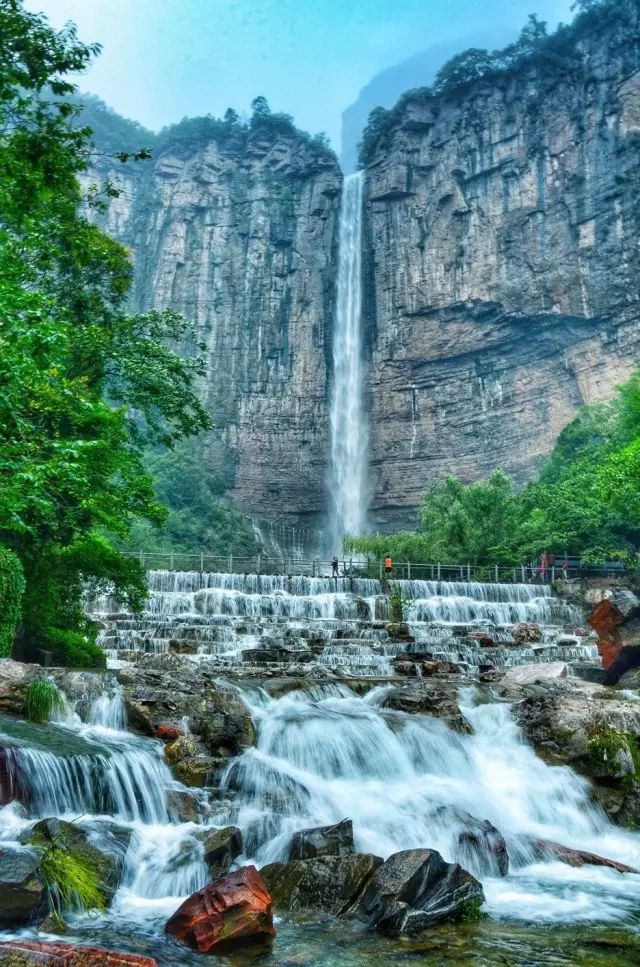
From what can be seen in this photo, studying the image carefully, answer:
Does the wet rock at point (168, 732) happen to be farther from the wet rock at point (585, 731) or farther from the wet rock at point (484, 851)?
the wet rock at point (585, 731)

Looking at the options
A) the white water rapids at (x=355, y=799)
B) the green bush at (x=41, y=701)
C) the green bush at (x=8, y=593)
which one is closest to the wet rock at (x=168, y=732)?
the white water rapids at (x=355, y=799)

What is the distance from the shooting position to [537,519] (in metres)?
36.4

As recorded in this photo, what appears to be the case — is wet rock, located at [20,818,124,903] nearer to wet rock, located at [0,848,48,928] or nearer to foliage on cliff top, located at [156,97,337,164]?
wet rock, located at [0,848,48,928]

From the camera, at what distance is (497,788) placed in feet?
32.7

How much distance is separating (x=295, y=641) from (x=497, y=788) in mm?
11900

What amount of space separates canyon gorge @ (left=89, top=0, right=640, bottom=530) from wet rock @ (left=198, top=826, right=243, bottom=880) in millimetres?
45078

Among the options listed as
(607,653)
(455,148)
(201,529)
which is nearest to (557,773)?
(607,653)

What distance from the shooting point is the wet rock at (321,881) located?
19.8ft

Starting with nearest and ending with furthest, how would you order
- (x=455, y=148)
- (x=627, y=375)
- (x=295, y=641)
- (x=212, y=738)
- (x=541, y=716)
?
(x=212, y=738)
(x=541, y=716)
(x=295, y=641)
(x=627, y=375)
(x=455, y=148)

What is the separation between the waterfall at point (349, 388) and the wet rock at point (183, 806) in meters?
45.2

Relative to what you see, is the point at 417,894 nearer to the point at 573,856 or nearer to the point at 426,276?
the point at 573,856

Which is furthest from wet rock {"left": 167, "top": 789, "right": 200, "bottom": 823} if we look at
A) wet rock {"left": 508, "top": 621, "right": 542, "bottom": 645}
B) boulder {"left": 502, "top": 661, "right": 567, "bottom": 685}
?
wet rock {"left": 508, "top": 621, "right": 542, "bottom": 645}

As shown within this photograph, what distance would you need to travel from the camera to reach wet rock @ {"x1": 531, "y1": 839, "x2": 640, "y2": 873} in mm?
7691

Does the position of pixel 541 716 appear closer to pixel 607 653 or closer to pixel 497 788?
pixel 497 788
